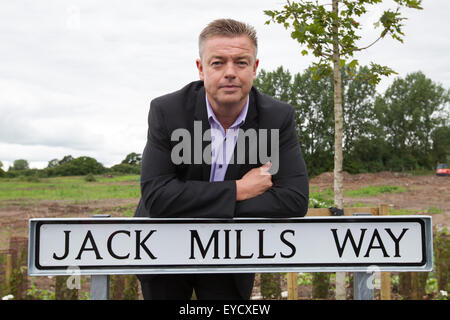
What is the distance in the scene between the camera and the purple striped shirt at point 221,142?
7.23 feet

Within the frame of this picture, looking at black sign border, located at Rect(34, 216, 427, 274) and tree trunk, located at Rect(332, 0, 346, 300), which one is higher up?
tree trunk, located at Rect(332, 0, 346, 300)

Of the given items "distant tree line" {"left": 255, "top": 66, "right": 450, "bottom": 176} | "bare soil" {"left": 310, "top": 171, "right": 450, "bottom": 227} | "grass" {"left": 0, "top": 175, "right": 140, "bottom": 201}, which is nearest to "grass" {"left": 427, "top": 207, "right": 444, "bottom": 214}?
"bare soil" {"left": 310, "top": 171, "right": 450, "bottom": 227}

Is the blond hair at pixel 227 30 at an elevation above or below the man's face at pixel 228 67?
A: above

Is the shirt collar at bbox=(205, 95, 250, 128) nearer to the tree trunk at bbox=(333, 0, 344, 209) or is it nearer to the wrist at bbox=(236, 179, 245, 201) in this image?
the wrist at bbox=(236, 179, 245, 201)

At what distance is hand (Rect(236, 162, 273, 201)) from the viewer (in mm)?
2064

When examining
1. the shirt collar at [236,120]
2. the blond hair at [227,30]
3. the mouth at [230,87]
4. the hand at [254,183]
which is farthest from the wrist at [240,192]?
the blond hair at [227,30]

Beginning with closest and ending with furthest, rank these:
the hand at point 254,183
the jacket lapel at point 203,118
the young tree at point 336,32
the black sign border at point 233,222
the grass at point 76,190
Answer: the black sign border at point 233,222 → the hand at point 254,183 → the jacket lapel at point 203,118 → the young tree at point 336,32 → the grass at point 76,190

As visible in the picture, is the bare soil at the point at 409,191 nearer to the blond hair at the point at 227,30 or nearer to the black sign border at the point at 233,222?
the black sign border at the point at 233,222

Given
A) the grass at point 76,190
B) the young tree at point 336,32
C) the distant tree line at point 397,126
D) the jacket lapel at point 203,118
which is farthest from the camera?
the distant tree line at point 397,126

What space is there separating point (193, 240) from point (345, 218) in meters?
0.81

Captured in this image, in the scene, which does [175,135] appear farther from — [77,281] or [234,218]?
[77,281]

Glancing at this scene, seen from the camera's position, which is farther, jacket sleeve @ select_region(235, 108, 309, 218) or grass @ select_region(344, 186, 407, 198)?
grass @ select_region(344, 186, 407, 198)

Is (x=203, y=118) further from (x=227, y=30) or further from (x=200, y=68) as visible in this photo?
(x=227, y=30)

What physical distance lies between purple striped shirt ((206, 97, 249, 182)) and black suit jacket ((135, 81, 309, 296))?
0.12ft
